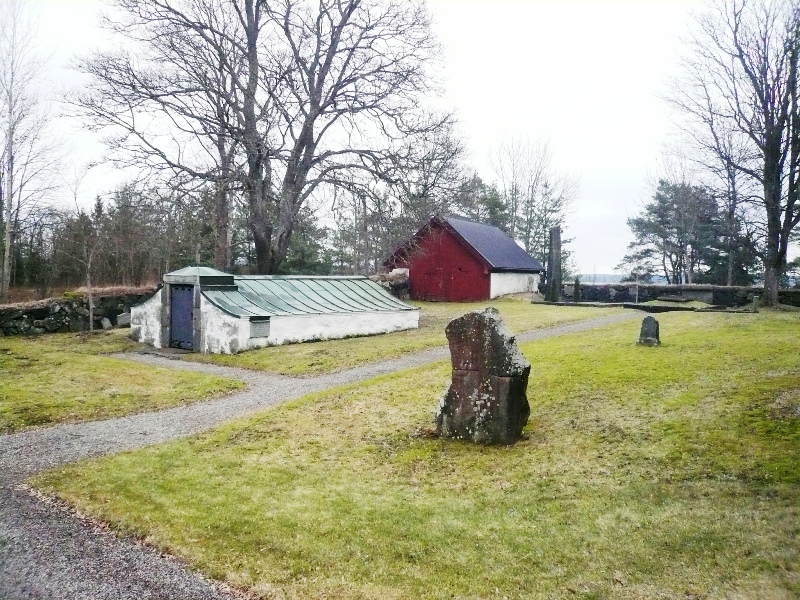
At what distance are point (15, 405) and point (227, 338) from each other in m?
6.13

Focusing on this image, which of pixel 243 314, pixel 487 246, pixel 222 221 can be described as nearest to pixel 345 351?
pixel 243 314

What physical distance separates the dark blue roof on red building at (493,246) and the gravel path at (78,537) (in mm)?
25029

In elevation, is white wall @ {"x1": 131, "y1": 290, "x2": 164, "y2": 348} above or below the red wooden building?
below

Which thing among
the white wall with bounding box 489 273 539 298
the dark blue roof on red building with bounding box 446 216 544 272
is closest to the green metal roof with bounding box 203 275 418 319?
the dark blue roof on red building with bounding box 446 216 544 272

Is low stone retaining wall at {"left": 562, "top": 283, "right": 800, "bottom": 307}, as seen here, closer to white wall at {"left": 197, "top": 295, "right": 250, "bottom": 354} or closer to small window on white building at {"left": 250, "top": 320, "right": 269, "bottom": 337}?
small window on white building at {"left": 250, "top": 320, "right": 269, "bottom": 337}

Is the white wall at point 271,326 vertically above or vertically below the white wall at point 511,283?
below

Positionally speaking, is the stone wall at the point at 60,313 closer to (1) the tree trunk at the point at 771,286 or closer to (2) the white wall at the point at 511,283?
(2) the white wall at the point at 511,283

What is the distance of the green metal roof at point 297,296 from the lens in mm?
15961

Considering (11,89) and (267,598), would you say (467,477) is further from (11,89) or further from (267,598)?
(11,89)

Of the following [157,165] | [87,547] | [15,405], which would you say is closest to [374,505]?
[87,547]

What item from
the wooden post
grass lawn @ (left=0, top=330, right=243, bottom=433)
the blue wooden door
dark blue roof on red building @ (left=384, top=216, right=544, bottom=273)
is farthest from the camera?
the wooden post

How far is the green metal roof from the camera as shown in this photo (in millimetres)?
15961

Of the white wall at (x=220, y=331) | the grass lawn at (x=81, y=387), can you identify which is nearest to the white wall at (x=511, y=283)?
the white wall at (x=220, y=331)

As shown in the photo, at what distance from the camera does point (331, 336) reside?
57.8ft
